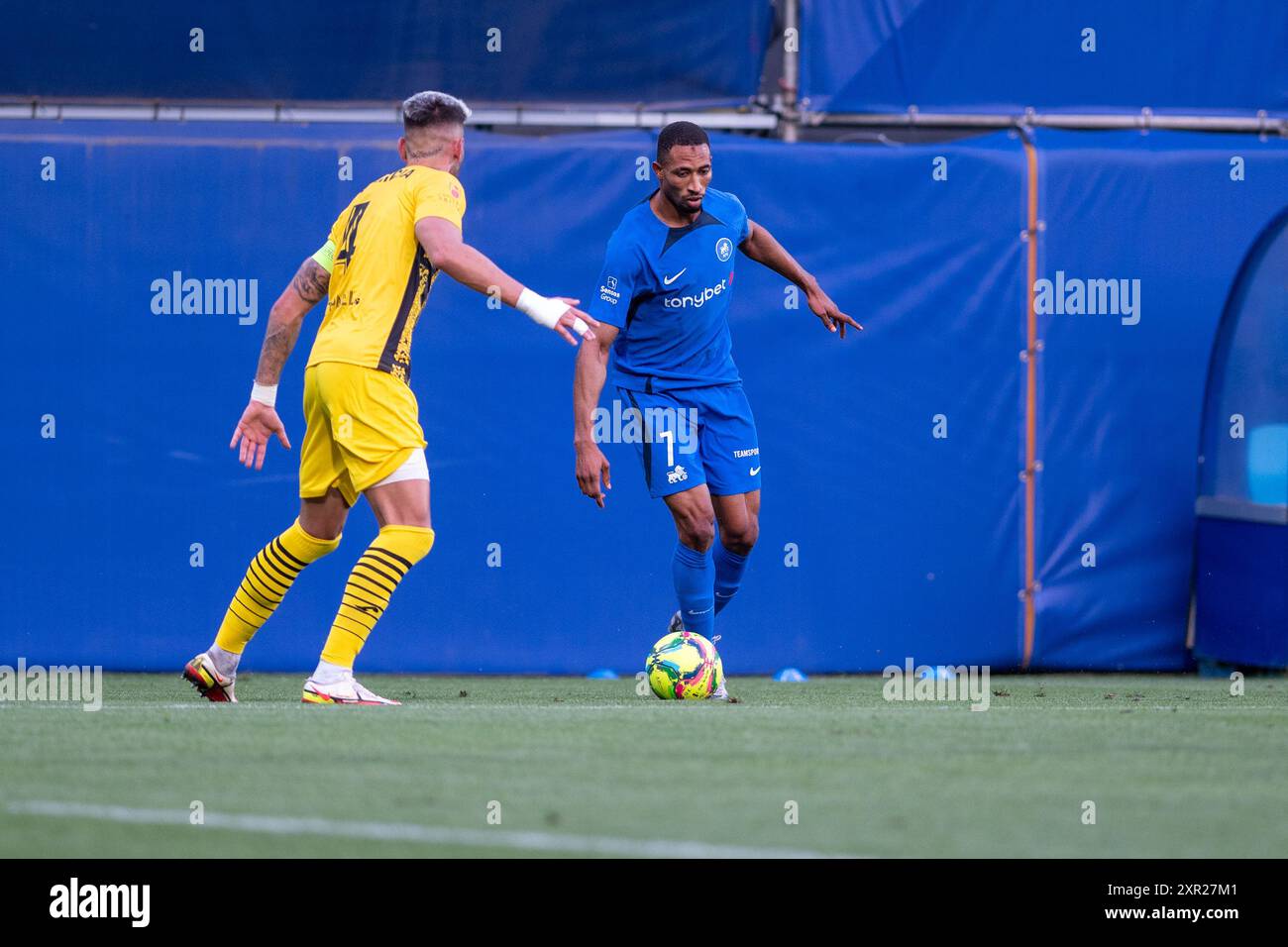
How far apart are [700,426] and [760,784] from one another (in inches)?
123

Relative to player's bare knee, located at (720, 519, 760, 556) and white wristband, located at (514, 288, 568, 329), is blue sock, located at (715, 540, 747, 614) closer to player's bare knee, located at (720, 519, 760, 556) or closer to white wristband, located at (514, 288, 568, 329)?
player's bare knee, located at (720, 519, 760, 556)

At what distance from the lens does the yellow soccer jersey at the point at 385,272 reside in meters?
6.68

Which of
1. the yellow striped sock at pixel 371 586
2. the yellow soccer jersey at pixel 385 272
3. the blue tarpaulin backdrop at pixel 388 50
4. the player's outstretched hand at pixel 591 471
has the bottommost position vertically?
the yellow striped sock at pixel 371 586

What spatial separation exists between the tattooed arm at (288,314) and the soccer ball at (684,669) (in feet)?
6.00

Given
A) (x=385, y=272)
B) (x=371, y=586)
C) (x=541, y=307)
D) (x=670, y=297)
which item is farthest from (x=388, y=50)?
(x=371, y=586)

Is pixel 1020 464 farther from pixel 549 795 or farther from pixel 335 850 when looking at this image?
pixel 335 850

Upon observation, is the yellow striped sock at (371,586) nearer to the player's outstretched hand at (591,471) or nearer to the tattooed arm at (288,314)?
the player's outstretched hand at (591,471)

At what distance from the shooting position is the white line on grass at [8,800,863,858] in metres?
3.63

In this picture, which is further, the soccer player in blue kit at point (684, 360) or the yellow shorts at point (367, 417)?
the soccer player in blue kit at point (684, 360)

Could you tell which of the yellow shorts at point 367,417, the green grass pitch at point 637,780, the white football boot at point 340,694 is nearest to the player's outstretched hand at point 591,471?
the yellow shorts at point 367,417

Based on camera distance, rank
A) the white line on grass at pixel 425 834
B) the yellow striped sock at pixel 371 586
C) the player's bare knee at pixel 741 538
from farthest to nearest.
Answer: the player's bare knee at pixel 741 538 < the yellow striped sock at pixel 371 586 < the white line on grass at pixel 425 834
